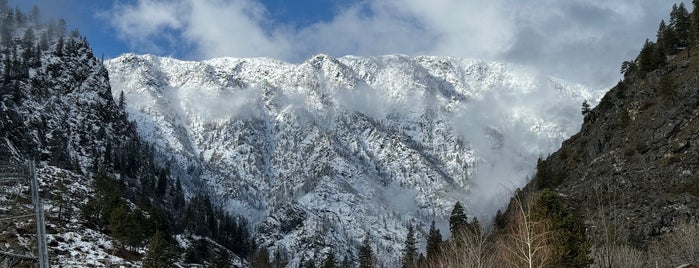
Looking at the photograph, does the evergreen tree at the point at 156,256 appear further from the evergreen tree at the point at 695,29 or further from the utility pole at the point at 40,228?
the evergreen tree at the point at 695,29

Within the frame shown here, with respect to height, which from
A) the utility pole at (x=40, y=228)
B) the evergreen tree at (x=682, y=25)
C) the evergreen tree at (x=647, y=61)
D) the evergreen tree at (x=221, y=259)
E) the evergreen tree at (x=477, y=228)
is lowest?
the utility pole at (x=40, y=228)

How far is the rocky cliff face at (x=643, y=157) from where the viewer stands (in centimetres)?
8119

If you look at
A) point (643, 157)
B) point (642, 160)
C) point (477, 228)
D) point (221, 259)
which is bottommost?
point (477, 228)

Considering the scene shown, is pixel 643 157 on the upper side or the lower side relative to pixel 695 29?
lower

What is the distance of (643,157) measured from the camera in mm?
98688

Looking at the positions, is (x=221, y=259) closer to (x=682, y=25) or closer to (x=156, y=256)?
(x=156, y=256)

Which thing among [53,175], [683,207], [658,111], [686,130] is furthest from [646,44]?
[53,175]

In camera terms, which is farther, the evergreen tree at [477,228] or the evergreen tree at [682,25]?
the evergreen tree at [682,25]

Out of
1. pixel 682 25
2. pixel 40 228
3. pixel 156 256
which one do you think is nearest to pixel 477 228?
pixel 40 228

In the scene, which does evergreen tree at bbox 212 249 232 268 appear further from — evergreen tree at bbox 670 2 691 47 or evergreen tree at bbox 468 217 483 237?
evergreen tree at bbox 670 2 691 47

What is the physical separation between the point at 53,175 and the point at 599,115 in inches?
5109

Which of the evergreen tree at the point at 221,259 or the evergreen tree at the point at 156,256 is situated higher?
the evergreen tree at the point at 221,259

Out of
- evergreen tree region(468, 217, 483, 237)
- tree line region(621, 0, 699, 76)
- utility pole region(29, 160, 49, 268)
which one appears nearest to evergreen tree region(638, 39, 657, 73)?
tree line region(621, 0, 699, 76)

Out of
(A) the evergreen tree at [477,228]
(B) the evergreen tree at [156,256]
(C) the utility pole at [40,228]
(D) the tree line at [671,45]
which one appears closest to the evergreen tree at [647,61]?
(D) the tree line at [671,45]
